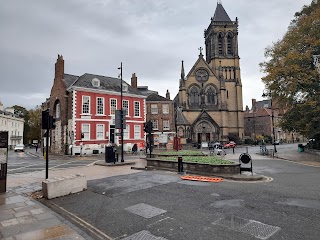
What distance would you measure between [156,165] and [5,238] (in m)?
10.6

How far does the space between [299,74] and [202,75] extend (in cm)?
3515

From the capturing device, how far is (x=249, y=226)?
5.14m

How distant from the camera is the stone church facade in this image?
54125mm

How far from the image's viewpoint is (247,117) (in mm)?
76875

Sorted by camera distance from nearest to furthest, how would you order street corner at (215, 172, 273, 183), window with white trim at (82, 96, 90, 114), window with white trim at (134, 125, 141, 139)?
street corner at (215, 172, 273, 183)
window with white trim at (82, 96, 90, 114)
window with white trim at (134, 125, 141, 139)

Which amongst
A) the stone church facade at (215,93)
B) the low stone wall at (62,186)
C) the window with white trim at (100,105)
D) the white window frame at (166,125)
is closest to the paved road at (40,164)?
the low stone wall at (62,186)

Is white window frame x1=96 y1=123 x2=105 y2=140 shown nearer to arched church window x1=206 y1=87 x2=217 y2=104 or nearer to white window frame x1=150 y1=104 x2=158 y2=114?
white window frame x1=150 y1=104 x2=158 y2=114

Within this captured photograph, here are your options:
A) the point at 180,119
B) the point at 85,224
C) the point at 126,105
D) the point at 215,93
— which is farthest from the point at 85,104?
the point at 215,93

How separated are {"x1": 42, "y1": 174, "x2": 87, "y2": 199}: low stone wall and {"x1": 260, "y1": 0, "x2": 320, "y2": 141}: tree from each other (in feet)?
66.6

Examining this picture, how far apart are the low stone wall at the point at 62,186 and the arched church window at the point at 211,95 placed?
50.1m

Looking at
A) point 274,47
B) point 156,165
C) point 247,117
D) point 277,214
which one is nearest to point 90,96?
point 156,165

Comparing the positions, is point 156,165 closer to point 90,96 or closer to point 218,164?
point 218,164

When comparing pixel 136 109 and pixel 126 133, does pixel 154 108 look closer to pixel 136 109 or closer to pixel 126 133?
pixel 136 109

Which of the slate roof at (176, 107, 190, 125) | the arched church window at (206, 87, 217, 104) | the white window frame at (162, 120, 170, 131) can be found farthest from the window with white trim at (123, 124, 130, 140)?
the arched church window at (206, 87, 217, 104)
